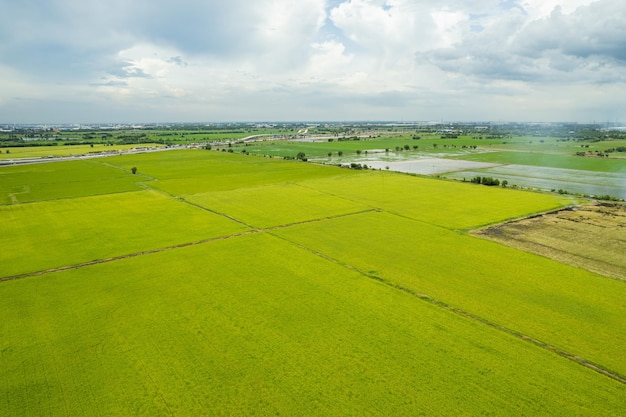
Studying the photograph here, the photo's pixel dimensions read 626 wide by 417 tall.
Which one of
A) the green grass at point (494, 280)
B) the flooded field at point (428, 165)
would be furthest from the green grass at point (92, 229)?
the flooded field at point (428, 165)

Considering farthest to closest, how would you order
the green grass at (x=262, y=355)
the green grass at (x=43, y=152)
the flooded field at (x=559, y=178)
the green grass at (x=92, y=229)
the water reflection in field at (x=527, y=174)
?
the green grass at (x=43, y=152)
the water reflection in field at (x=527, y=174)
the flooded field at (x=559, y=178)
the green grass at (x=92, y=229)
the green grass at (x=262, y=355)

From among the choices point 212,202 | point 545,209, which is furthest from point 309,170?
point 545,209

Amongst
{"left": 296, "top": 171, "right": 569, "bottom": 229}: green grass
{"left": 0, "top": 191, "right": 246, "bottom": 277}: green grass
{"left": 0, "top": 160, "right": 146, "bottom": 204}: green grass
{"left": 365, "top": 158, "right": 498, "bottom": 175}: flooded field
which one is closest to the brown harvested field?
{"left": 296, "top": 171, "right": 569, "bottom": 229}: green grass

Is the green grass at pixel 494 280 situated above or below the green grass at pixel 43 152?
below

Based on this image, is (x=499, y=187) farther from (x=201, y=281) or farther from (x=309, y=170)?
(x=201, y=281)

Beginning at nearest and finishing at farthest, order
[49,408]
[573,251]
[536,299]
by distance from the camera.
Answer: [49,408] < [536,299] < [573,251]

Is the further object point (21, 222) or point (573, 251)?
point (21, 222)

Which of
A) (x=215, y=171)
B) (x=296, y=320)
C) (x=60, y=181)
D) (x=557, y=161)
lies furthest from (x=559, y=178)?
(x=60, y=181)

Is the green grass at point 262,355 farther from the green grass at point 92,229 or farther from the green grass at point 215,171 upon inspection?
the green grass at point 215,171
